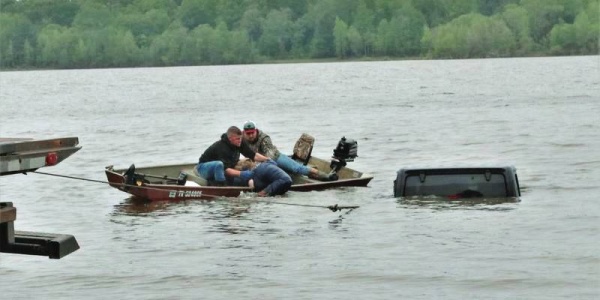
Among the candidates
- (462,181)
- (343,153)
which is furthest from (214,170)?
(462,181)

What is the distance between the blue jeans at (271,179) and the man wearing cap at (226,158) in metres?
0.16

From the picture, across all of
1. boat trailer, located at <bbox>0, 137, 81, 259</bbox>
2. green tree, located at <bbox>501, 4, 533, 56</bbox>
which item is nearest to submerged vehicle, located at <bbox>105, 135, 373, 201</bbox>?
boat trailer, located at <bbox>0, 137, 81, 259</bbox>

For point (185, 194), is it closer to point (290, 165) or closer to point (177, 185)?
point (177, 185)

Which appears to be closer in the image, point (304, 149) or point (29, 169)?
point (29, 169)

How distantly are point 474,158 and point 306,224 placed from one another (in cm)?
1678

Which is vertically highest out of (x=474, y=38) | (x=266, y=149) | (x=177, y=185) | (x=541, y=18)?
(x=541, y=18)

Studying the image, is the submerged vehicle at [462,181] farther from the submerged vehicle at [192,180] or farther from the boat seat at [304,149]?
the boat seat at [304,149]

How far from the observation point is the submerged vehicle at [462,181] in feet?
77.4

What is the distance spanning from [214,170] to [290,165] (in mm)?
1468

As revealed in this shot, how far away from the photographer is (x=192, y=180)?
25609 millimetres

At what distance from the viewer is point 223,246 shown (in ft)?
65.3

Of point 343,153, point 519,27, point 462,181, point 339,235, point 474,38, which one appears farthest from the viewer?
point 474,38

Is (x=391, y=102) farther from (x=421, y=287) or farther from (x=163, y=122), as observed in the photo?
(x=421, y=287)

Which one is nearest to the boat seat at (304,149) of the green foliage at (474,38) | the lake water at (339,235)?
the lake water at (339,235)
